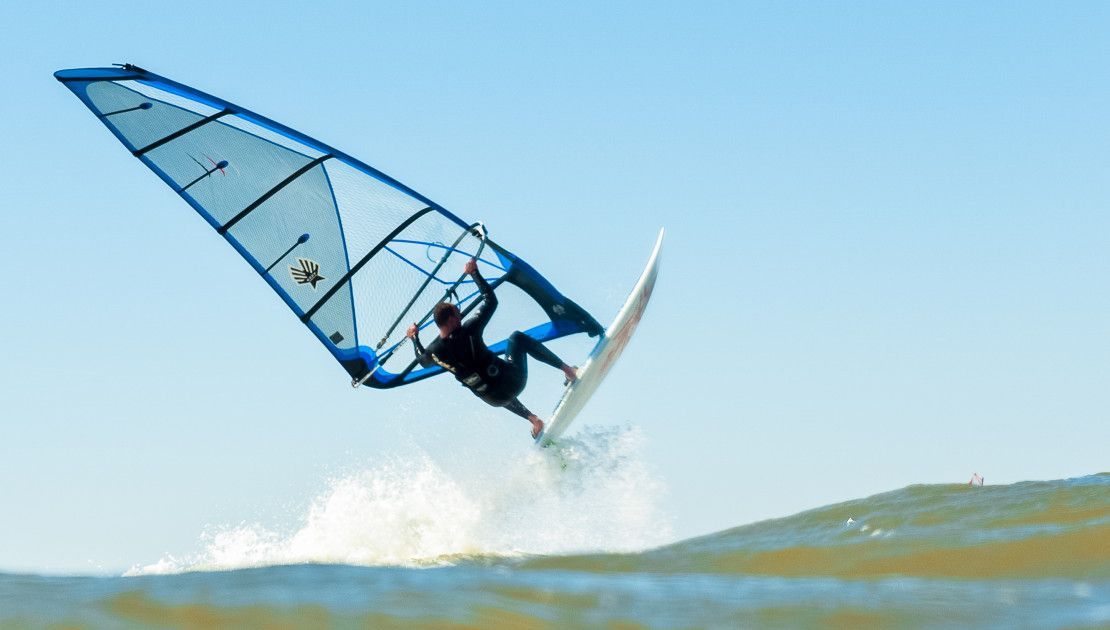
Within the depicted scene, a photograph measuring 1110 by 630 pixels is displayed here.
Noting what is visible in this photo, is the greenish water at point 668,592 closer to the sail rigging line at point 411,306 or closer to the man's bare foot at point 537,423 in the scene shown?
the man's bare foot at point 537,423

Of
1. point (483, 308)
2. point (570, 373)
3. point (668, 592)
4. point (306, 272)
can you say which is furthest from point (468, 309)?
point (668, 592)

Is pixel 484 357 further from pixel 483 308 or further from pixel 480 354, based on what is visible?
pixel 483 308

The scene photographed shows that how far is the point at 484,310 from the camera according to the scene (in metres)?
7.39

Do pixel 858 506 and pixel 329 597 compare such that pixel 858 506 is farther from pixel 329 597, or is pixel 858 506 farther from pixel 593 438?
pixel 329 597

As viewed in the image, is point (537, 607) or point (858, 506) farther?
point (858, 506)

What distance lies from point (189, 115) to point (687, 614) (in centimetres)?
590

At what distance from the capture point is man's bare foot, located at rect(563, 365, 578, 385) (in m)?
7.59

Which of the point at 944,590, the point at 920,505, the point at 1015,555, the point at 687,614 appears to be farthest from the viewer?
the point at 920,505

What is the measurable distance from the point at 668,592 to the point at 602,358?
4.11 meters

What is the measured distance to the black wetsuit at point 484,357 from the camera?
734 centimetres

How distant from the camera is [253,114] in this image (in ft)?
25.1

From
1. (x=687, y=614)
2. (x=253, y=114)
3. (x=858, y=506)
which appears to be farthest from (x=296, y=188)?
(x=687, y=614)

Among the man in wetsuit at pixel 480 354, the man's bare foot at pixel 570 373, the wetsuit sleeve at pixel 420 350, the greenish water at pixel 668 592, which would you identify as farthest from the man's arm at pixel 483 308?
the greenish water at pixel 668 592

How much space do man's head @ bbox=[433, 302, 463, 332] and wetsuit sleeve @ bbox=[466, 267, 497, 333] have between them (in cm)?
9
